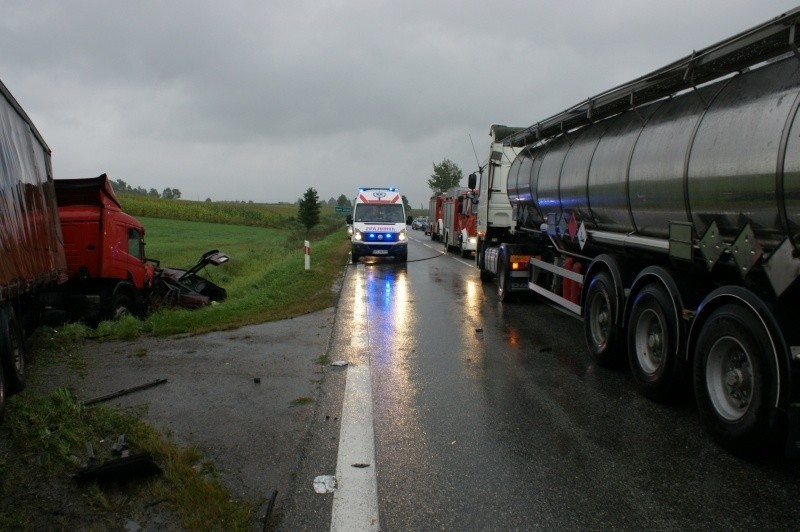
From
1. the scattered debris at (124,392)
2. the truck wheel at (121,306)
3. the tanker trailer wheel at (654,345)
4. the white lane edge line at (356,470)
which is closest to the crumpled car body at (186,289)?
the truck wheel at (121,306)

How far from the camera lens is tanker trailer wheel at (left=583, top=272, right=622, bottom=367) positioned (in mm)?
6848

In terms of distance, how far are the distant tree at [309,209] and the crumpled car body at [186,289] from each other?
146ft

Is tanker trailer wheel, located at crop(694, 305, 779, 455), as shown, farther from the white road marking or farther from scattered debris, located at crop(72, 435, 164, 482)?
scattered debris, located at crop(72, 435, 164, 482)

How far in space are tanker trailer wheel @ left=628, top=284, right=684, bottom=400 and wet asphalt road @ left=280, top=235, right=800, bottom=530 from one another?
8.1 inches

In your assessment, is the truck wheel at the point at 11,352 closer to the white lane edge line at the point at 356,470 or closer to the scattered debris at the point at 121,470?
the scattered debris at the point at 121,470

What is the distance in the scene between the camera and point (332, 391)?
20.0 ft

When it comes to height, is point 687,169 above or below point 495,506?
above

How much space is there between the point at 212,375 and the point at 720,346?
4.98 meters

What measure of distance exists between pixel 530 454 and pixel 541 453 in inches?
3.5

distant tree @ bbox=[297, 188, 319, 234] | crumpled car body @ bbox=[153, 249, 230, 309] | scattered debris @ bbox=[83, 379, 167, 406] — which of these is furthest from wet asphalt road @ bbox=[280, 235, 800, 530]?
distant tree @ bbox=[297, 188, 319, 234]

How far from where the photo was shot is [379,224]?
23016mm

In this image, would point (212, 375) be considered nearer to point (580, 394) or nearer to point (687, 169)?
point (580, 394)

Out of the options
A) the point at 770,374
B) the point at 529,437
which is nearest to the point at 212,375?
the point at 529,437

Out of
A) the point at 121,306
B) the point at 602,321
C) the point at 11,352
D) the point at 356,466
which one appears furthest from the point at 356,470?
the point at 121,306
